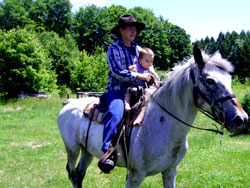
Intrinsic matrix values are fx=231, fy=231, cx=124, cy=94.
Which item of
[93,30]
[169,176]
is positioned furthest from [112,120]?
[93,30]

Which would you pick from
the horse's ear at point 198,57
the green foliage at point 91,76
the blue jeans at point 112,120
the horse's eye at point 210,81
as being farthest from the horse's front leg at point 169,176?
the green foliage at point 91,76

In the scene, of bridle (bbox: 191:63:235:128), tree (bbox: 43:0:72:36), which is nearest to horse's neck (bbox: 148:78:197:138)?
bridle (bbox: 191:63:235:128)

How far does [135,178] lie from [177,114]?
3.39 ft

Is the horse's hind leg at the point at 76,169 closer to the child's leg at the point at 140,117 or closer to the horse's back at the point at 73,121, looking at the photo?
the horse's back at the point at 73,121

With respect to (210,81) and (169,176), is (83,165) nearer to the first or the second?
(169,176)

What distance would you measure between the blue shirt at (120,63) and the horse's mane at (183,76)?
1.68 ft

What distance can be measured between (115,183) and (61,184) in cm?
124

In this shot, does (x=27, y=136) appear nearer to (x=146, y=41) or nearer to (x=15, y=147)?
(x=15, y=147)

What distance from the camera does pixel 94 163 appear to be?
660 cm

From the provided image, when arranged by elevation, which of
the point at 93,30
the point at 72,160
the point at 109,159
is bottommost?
the point at 72,160

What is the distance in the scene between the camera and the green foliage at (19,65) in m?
18.1

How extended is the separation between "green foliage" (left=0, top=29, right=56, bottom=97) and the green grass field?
26.7ft

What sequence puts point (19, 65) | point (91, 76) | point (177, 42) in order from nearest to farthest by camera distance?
point (19, 65) < point (91, 76) < point (177, 42)

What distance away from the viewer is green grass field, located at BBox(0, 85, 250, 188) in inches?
202
